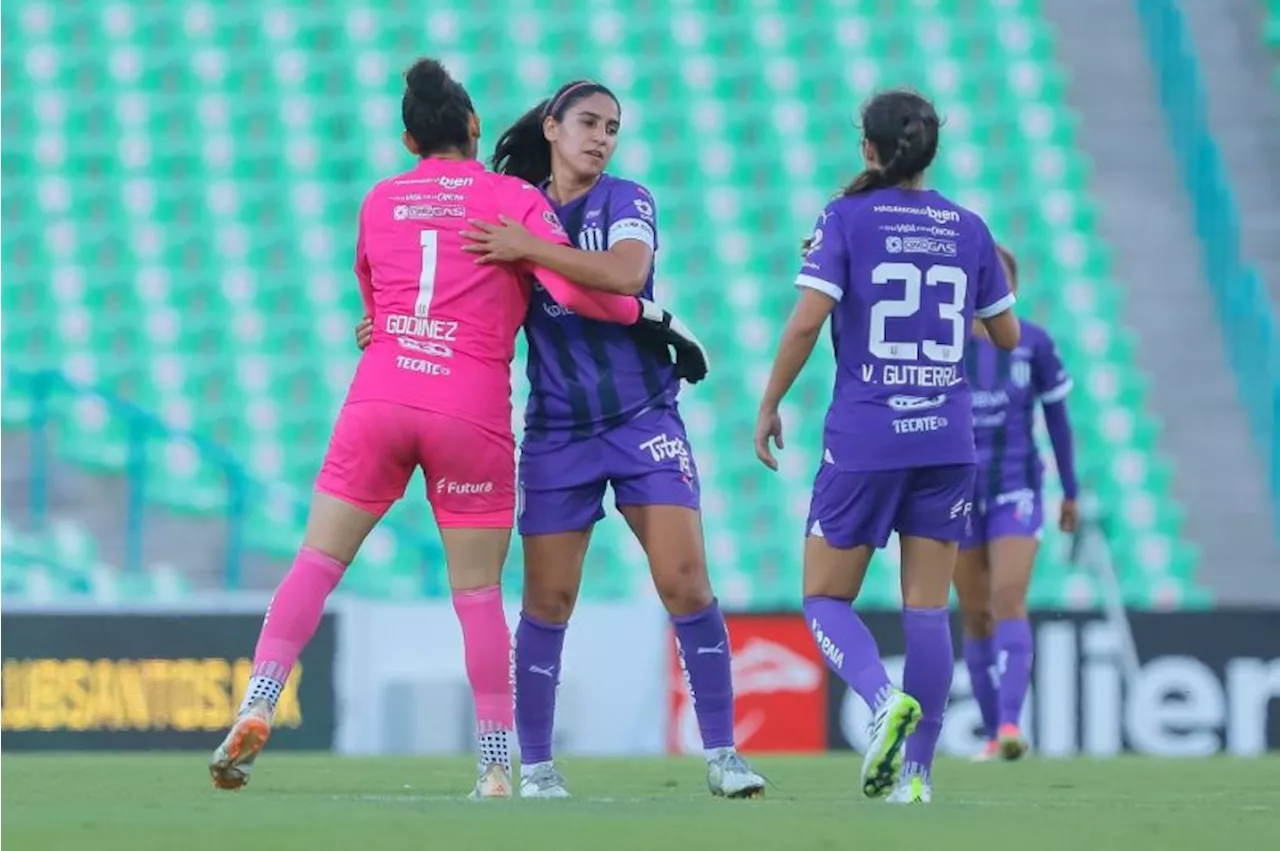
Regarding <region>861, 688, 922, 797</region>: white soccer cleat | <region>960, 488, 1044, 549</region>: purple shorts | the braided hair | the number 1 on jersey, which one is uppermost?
the braided hair

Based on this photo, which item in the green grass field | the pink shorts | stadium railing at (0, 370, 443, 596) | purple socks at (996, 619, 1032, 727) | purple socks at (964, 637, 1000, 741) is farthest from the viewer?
stadium railing at (0, 370, 443, 596)

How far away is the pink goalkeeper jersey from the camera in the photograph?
6.05 metres

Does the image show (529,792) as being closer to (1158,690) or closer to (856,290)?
(856,290)

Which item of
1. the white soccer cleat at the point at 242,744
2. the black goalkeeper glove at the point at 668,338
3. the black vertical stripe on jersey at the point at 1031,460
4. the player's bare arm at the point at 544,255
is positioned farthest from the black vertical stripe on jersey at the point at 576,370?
the black vertical stripe on jersey at the point at 1031,460

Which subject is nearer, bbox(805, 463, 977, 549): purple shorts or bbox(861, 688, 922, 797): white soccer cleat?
bbox(861, 688, 922, 797): white soccer cleat

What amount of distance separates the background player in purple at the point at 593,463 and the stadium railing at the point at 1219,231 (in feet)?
25.8

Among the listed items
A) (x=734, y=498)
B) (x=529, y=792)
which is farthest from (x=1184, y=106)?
(x=529, y=792)

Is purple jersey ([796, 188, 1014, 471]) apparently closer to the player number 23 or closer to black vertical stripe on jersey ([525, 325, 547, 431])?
the player number 23

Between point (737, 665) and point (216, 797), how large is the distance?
5761mm

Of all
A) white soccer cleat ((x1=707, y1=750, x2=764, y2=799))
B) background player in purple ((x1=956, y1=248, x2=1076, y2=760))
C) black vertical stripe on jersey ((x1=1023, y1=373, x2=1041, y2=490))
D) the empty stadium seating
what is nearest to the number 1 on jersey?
white soccer cleat ((x1=707, y1=750, x2=764, y2=799))

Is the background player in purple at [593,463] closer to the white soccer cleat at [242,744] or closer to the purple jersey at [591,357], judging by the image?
the purple jersey at [591,357]

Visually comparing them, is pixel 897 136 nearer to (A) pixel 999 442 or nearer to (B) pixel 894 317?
(B) pixel 894 317

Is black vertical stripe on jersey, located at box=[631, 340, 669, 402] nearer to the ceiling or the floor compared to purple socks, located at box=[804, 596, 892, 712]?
nearer to the ceiling

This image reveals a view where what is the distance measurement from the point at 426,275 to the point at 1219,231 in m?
10.1
